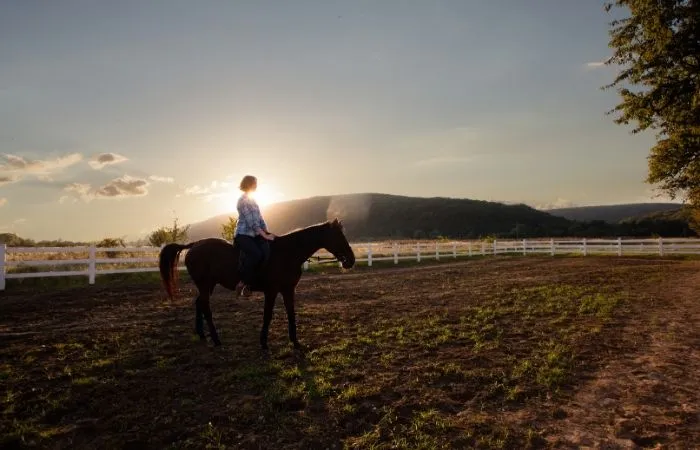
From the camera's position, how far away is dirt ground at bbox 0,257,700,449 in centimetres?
459

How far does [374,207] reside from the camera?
181375mm

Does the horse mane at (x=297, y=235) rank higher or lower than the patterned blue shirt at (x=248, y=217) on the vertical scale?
lower

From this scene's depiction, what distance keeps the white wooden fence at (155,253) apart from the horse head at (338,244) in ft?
39.4

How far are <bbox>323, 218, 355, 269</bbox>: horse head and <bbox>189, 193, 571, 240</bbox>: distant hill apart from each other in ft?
412

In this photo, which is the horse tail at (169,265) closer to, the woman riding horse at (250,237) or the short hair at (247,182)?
the woman riding horse at (250,237)

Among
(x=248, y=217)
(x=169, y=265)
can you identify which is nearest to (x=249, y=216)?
(x=248, y=217)

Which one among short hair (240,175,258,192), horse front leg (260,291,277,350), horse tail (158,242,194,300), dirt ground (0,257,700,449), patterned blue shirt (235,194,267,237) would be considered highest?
short hair (240,175,258,192)

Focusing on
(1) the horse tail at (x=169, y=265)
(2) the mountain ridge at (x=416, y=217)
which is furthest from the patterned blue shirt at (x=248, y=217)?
(2) the mountain ridge at (x=416, y=217)

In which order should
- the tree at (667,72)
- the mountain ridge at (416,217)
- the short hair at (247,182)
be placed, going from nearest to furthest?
the short hair at (247,182), the tree at (667,72), the mountain ridge at (416,217)

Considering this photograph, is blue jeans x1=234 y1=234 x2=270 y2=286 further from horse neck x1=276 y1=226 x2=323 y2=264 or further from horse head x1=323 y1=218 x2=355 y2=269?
horse head x1=323 y1=218 x2=355 y2=269

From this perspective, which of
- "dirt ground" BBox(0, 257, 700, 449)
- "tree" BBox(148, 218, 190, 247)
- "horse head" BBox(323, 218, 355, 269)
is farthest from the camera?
"tree" BBox(148, 218, 190, 247)

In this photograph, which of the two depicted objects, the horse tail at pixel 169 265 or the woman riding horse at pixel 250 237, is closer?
the woman riding horse at pixel 250 237

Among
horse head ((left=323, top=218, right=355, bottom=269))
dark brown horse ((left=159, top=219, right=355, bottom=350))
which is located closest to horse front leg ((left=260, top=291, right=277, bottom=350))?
dark brown horse ((left=159, top=219, right=355, bottom=350))

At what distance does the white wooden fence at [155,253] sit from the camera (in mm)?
17172
